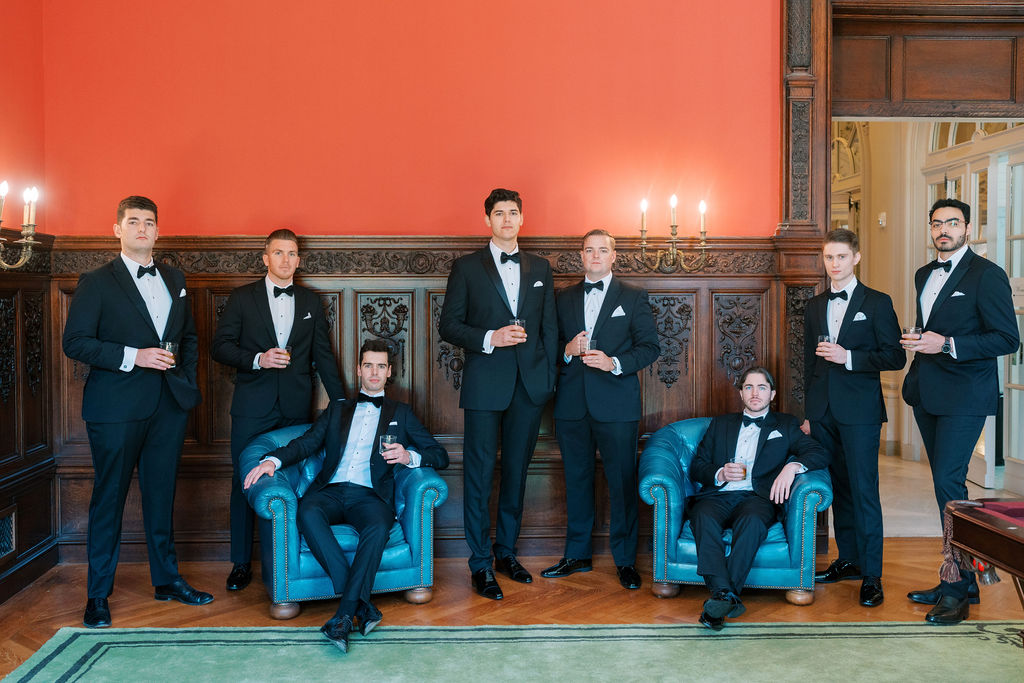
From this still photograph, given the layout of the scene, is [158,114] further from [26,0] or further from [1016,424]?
[1016,424]

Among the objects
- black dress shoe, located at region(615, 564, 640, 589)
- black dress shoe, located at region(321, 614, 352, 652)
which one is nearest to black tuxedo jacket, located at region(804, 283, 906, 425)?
black dress shoe, located at region(615, 564, 640, 589)

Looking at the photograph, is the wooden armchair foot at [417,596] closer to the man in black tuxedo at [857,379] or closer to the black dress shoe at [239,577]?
the black dress shoe at [239,577]

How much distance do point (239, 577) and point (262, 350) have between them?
1.14 metres

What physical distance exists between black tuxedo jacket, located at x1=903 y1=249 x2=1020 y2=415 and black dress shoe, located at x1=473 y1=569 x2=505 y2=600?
2173 millimetres

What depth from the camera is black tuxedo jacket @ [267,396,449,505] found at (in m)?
4.10

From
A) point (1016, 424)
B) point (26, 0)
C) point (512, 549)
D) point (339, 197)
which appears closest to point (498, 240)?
point (339, 197)

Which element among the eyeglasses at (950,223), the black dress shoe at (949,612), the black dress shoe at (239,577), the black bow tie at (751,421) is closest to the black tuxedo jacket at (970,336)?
the eyeglasses at (950,223)

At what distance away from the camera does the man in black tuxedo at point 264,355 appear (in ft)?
14.2

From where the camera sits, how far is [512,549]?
176 inches

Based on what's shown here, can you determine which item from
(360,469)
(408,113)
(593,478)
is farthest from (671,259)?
(360,469)

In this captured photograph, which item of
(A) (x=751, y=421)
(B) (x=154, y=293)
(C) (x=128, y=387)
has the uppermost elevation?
(B) (x=154, y=293)

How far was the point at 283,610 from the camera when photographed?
3809mm

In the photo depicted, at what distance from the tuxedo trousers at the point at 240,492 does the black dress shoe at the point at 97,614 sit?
0.69 m

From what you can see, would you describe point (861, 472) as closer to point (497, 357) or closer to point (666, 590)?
point (666, 590)
